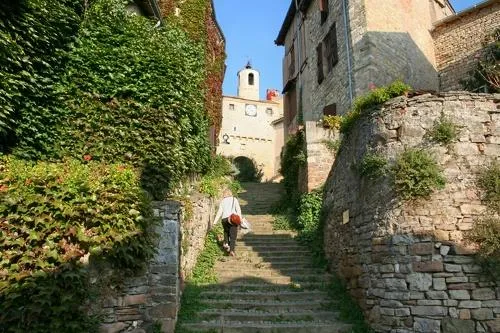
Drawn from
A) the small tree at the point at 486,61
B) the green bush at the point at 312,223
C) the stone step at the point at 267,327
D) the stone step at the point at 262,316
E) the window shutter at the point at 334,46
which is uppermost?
the window shutter at the point at 334,46

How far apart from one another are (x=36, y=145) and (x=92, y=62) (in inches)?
73.5

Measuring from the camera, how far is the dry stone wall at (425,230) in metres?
5.18

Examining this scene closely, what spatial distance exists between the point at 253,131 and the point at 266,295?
1198 inches

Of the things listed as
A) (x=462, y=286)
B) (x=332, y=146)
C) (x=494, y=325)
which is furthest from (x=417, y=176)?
(x=332, y=146)

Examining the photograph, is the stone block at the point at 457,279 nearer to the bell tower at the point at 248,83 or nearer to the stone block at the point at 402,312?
the stone block at the point at 402,312

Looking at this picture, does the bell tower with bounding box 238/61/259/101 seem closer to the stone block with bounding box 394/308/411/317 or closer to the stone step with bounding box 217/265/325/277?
the stone step with bounding box 217/265/325/277

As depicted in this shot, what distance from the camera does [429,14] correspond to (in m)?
15.6

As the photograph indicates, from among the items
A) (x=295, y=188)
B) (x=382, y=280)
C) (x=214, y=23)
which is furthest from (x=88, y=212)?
(x=214, y=23)

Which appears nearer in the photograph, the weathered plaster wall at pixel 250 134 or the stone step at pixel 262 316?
the stone step at pixel 262 316

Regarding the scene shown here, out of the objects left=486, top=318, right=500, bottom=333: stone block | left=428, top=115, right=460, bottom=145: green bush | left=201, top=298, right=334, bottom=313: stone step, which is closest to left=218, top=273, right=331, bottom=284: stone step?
left=201, top=298, right=334, bottom=313: stone step

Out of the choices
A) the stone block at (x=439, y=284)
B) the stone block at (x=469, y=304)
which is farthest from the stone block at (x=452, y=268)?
the stone block at (x=469, y=304)

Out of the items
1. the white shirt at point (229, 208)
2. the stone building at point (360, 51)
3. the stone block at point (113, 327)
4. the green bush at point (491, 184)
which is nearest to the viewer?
the stone block at point (113, 327)

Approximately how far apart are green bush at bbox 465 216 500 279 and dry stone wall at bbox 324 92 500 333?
0.12 metres

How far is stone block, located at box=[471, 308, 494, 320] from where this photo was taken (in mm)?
5043
